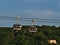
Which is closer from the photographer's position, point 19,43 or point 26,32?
point 19,43

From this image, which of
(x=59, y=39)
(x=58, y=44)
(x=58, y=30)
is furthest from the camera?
(x=58, y=30)

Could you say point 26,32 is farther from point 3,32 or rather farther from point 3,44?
point 3,44

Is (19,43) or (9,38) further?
(9,38)

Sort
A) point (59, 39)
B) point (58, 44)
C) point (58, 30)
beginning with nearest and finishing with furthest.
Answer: point (58, 44) → point (59, 39) → point (58, 30)

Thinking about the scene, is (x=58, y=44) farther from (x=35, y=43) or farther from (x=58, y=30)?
(x=58, y=30)

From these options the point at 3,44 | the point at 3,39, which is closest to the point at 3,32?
the point at 3,39
